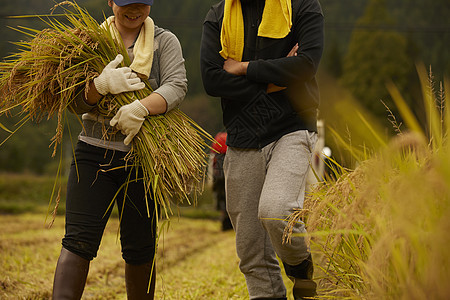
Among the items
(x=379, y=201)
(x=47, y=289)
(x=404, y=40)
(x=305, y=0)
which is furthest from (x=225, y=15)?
(x=404, y=40)

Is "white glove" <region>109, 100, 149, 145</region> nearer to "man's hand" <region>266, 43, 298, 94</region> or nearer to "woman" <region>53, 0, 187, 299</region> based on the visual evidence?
"woman" <region>53, 0, 187, 299</region>

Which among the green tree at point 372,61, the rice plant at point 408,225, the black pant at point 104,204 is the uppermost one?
the rice plant at point 408,225

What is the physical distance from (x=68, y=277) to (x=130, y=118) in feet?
2.63

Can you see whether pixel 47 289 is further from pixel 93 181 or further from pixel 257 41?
pixel 257 41

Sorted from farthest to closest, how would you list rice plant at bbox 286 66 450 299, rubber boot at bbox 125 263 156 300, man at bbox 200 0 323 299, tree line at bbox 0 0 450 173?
1. tree line at bbox 0 0 450 173
2. rubber boot at bbox 125 263 156 300
3. man at bbox 200 0 323 299
4. rice plant at bbox 286 66 450 299

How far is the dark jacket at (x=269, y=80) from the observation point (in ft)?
10.4

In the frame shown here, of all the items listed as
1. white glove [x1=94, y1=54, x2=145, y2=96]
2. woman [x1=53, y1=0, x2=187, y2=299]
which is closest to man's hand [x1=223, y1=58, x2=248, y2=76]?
woman [x1=53, y1=0, x2=187, y2=299]

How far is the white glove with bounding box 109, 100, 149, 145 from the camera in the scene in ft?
9.78

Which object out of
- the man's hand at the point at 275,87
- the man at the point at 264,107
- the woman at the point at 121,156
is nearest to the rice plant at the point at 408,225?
the man at the point at 264,107

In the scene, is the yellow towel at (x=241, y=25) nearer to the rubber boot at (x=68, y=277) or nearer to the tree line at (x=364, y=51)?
the rubber boot at (x=68, y=277)

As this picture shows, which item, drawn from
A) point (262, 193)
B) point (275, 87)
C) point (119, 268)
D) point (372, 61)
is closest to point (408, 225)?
point (262, 193)

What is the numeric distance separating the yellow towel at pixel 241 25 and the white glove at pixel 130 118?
1.95ft

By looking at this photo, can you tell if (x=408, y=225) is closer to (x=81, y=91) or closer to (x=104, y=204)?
(x=104, y=204)

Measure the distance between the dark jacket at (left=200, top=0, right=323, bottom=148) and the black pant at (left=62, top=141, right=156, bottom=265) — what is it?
1.91 feet
